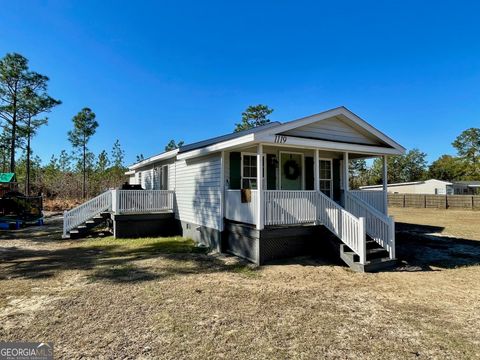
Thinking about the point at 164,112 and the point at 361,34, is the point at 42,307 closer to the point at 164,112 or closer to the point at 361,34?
the point at 361,34

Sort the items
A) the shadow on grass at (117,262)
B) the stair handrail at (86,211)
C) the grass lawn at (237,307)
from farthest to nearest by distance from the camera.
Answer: the stair handrail at (86,211) < the shadow on grass at (117,262) < the grass lawn at (237,307)

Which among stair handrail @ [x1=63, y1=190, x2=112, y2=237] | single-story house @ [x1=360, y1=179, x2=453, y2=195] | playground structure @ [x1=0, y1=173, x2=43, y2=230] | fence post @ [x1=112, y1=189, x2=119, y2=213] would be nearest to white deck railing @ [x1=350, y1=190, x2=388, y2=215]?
fence post @ [x1=112, y1=189, x2=119, y2=213]

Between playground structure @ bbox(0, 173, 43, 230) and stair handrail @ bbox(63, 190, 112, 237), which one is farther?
playground structure @ bbox(0, 173, 43, 230)

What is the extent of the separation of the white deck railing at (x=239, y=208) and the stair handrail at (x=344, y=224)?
6.36 ft

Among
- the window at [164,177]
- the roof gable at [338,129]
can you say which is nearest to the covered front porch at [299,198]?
the roof gable at [338,129]

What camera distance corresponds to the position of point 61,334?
380 centimetres

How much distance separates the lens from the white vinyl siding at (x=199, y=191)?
9.34 metres

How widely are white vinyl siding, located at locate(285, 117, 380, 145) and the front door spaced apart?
154 cm

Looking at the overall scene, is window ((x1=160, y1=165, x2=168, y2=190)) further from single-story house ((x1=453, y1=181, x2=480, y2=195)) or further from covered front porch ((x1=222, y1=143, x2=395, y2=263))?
single-story house ((x1=453, y1=181, x2=480, y2=195))

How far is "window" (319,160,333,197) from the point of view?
1077 cm

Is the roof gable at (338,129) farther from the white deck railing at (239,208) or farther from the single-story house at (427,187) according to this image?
the single-story house at (427,187)

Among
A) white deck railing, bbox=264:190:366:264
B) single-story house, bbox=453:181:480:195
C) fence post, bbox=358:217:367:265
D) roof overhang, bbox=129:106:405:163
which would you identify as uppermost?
roof overhang, bbox=129:106:405:163

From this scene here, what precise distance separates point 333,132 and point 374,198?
2.78 meters

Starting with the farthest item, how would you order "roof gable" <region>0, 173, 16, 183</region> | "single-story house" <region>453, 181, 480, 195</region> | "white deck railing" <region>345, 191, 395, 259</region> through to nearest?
"single-story house" <region>453, 181, 480, 195</region> < "roof gable" <region>0, 173, 16, 183</region> < "white deck railing" <region>345, 191, 395, 259</region>
